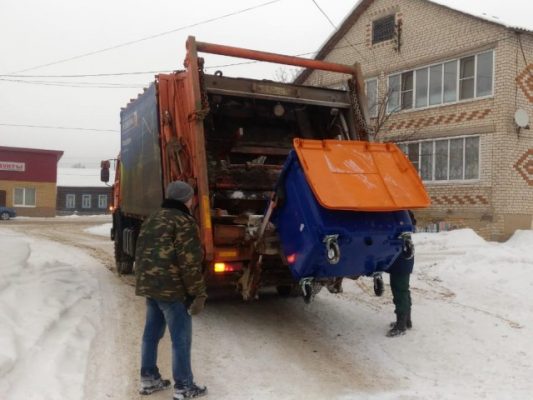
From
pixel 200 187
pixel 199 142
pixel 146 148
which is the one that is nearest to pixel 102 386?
pixel 200 187

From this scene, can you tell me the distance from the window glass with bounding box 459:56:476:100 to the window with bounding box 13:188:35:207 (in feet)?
105

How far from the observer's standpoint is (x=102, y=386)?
14.4 feet

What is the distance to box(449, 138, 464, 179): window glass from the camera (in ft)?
52.6

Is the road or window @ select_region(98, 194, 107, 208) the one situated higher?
window @ select_region(98, 194, 107, 208)

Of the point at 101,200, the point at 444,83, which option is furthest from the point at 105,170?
the point at 101,200

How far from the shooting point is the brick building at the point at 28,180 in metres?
38.2

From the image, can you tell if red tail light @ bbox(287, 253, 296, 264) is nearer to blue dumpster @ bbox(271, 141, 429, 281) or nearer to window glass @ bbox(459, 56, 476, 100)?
blue dumpster @ bbox(271, 141, 429, 281)

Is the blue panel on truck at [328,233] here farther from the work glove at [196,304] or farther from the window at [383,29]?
the window at [383,29]

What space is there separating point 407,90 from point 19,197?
3030 centimetres

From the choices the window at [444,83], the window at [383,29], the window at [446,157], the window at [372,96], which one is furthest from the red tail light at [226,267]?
the window at [383,29]

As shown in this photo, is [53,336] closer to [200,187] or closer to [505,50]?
[200,187]

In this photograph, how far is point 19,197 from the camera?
3878 cm

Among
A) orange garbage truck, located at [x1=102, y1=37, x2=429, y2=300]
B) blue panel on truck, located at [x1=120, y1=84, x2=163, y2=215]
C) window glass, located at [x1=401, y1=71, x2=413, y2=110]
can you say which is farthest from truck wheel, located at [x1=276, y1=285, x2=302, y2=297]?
window glass, located at [x1=401, y1=71, x2=413, y2=110]

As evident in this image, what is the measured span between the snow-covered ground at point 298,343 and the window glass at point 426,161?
27.6ft
